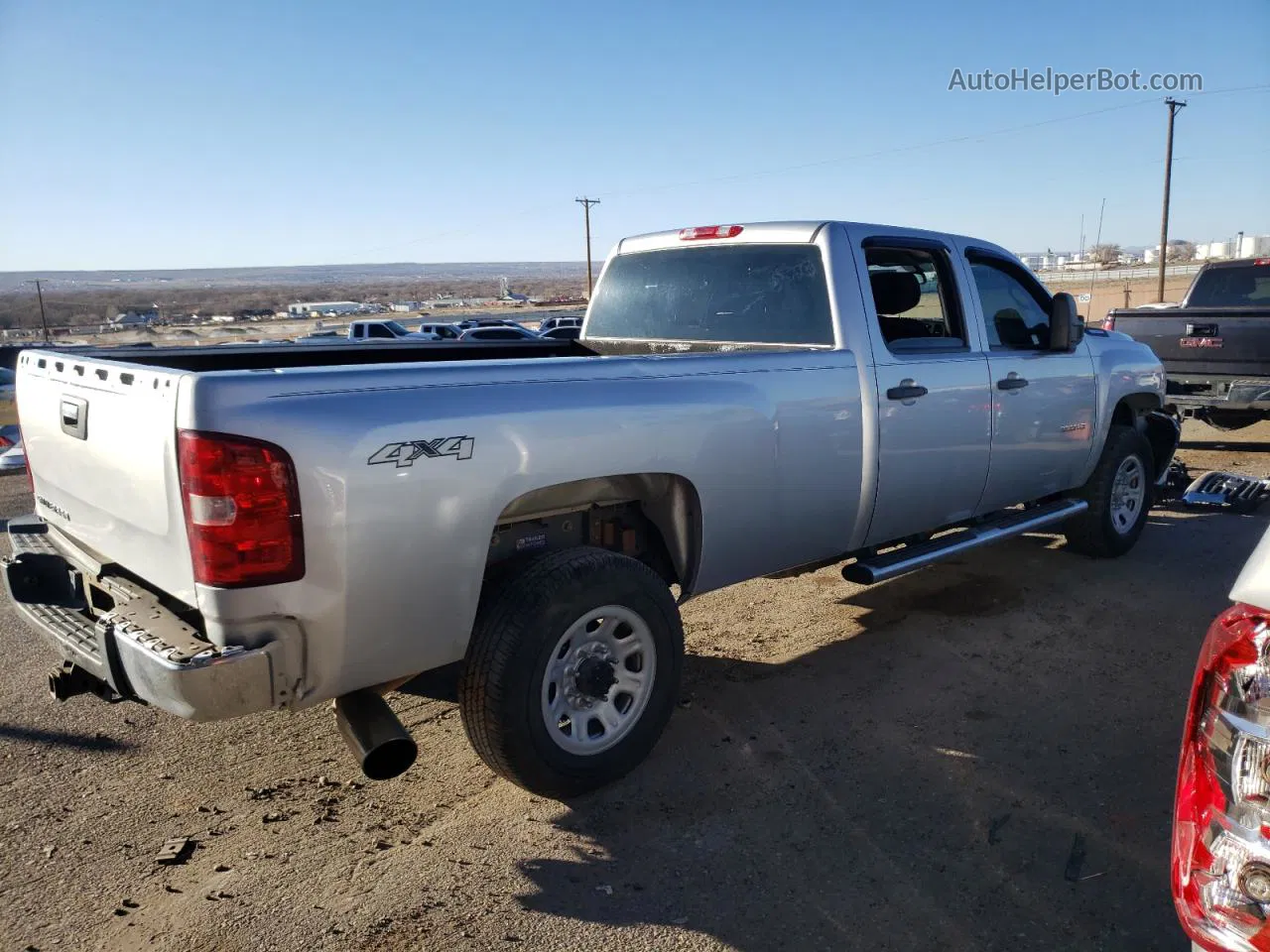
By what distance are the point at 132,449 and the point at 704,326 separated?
2855mm

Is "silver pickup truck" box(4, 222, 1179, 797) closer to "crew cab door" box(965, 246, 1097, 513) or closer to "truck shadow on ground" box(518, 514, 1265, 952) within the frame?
"crew cab door" box(965, 246, 1097, 513)

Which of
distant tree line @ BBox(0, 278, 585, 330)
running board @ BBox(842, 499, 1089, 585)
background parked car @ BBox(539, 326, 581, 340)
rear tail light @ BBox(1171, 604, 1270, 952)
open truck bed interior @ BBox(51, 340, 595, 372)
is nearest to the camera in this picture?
rear tail light @ BBox(1171, 604, 1270, 952)

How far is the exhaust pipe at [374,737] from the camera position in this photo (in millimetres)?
2795

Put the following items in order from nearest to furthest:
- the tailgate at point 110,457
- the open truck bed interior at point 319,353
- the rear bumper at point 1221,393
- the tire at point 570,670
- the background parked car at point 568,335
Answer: the tailgate at point 110,457 → the tire at point 570,670 → the open truck bed interior at point 319,353 → the background parked car at point 568,335 → the rear bumper at point 1221,393

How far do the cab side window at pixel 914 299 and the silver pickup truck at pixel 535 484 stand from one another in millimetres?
17

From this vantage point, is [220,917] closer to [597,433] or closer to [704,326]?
[597,433]

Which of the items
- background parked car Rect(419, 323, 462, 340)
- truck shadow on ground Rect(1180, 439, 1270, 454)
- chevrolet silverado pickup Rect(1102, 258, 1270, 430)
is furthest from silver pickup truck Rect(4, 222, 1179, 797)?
background parked car Rect(419, 323, 462, 340)

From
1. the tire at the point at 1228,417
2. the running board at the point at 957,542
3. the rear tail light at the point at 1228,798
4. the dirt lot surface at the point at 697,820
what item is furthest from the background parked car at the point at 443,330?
the rear tail light at the point at 1228,798

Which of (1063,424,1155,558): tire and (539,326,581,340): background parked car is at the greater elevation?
(539,326,581,340): background parked car

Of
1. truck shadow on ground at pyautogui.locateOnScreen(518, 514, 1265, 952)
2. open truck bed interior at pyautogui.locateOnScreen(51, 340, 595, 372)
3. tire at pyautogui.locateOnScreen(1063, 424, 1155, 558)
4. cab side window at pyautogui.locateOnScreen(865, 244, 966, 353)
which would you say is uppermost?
cab side window at pyautogui.locateOnScreen(865, 244, 966, 353)

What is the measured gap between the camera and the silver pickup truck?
2.59 metres

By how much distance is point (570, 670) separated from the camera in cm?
336

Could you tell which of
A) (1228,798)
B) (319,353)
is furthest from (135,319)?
(1228,798)

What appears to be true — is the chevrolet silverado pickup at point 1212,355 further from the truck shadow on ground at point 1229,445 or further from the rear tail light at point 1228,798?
the rear tail light at point 1228,798
